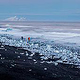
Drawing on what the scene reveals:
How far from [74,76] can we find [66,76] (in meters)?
0.36

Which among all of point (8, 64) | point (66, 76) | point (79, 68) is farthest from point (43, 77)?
point (79, 68)

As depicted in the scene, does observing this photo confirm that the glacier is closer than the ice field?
Yes

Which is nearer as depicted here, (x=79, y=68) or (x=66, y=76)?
(x=66, y=76)

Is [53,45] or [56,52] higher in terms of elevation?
[53,45]

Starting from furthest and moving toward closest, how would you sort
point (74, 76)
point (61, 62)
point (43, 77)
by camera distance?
point (61, 62)
point (74, 76)
point (43, 77)

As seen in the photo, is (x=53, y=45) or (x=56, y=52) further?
(x=53, y=45)

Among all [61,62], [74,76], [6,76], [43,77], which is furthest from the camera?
[61,62]

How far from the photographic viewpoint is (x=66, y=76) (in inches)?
298

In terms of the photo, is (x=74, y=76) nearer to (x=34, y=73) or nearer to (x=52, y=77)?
(x=52, y=77)

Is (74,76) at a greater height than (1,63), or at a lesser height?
lesser

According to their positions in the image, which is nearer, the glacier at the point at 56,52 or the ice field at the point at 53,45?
the glacier at the point at 56,52

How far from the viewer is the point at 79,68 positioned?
915 centimetres

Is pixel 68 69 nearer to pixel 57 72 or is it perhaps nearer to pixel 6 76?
pixel 57 72

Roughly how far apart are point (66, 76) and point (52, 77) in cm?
61
